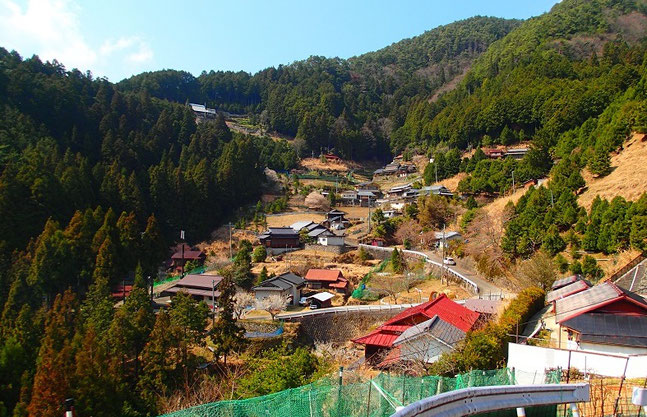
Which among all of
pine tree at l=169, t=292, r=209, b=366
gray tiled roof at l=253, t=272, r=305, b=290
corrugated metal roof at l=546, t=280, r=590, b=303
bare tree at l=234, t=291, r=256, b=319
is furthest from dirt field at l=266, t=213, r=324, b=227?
corrugated metal roof at l=546, t=280, r=590, b=303

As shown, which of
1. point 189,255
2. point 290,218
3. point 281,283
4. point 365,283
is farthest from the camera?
point 290,218

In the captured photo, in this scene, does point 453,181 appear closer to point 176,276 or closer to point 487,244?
point 487,244

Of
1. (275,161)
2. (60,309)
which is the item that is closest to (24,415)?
(60,309)

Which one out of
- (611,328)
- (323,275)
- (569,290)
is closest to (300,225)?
(323,275)

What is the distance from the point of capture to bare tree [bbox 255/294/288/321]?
25.8 meters

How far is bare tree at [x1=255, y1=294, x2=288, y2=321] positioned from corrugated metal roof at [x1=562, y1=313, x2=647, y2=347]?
15.8 meters

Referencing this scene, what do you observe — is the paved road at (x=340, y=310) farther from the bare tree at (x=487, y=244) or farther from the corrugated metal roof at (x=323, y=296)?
the bare tree at (x=487, y=244)

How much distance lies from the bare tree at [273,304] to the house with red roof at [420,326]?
29.0 feet

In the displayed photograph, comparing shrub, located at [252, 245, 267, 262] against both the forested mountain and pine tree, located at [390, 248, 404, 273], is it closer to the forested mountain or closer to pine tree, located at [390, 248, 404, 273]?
pine tree, located at [390, 248, 404, 273]

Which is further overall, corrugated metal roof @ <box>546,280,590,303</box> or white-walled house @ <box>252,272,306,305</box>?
white-walled house @ <box>252,272,306,305</box>

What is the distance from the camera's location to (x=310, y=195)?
49.0m

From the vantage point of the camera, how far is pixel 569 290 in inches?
655

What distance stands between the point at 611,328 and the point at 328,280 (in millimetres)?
19299

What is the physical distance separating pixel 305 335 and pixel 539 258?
1269 cm
